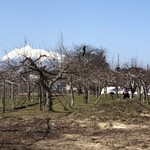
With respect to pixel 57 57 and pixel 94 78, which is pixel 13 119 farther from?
pixel 94 78

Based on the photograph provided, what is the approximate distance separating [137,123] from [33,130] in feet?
14.6

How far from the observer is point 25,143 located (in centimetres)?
1101

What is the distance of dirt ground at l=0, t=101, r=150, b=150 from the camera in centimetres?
1081

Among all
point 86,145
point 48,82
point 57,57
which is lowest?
point 86,145

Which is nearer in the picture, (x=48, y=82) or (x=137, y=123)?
(x=137, y=123)

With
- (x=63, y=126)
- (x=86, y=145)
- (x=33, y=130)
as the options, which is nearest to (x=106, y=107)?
(x=63, y=126)

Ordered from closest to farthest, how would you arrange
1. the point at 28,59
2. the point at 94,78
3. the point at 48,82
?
the point at 28,59 < the point at 48,82 < the point at 94,78

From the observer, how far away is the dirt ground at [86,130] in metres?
10.8

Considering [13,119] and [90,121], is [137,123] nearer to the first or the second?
[90,121]

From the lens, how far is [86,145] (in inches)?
427

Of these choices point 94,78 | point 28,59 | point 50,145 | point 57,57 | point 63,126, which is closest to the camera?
point 50,145

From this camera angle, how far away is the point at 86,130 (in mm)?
14117

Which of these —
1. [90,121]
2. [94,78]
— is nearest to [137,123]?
[90,121]

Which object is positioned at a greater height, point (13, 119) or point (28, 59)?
point (28, 59)
